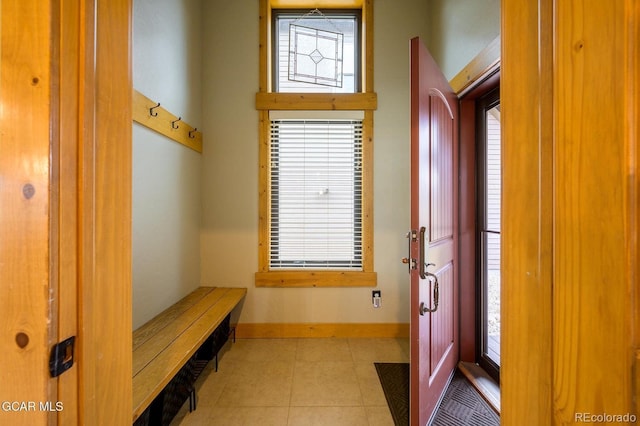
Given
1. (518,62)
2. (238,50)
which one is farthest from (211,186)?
(518,62)

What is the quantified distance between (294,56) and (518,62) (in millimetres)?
2725

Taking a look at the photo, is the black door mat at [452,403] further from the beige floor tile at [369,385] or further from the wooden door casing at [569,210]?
the wooden door casing at [569,210]

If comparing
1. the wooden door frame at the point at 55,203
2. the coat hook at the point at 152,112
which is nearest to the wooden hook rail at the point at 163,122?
the coat hook at the point at 152,112

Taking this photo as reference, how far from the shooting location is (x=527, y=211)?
22.0 inches

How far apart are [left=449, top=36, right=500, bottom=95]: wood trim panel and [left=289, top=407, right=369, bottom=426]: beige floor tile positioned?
2.39 meters

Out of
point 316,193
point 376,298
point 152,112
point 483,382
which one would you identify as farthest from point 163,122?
point 483,382

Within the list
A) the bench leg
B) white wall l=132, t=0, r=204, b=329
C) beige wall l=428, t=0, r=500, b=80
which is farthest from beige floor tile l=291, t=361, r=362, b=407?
beige wall l=428, t=0, r=500, b=80

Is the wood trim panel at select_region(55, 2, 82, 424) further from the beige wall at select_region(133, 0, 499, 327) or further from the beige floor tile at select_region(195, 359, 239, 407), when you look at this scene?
the beige wall at select_region(133, 0, 499, 327)

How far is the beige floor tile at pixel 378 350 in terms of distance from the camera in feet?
7.53

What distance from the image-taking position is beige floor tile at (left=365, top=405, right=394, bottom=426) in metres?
1.62

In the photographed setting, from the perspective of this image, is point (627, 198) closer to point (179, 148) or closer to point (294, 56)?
point (179, 148)

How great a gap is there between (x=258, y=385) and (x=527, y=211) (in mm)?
2113

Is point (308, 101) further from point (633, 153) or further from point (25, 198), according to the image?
point (633, 153)

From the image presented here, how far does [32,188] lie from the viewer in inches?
20.5
